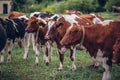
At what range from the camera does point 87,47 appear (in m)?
9.19

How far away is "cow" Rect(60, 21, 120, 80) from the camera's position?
892 centimetres

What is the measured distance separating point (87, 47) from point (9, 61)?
4.55 meters

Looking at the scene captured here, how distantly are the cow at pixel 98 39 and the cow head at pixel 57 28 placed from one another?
1.61 meters

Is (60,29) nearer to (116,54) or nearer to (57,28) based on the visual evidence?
(57,28)

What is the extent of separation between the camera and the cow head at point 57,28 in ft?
35.0

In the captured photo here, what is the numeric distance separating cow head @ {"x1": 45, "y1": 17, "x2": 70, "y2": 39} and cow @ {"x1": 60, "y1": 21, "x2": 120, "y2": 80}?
1.61 metres

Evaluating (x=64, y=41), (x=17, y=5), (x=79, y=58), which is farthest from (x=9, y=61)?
(x=17, y=5)

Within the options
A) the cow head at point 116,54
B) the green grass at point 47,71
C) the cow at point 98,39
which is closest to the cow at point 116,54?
the cow head at point 116,54

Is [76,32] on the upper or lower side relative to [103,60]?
upper

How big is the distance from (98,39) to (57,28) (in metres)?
2.07

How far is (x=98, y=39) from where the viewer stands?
356 inches

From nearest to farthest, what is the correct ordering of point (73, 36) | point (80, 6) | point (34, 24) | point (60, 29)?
point (73, 36), point (60, 29), point (34, 24), point (80, 6)

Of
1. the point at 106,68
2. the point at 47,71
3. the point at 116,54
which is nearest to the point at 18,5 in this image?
the point at 47,71

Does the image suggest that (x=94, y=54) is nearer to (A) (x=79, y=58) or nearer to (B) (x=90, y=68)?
(B) (x=90, y=68)
